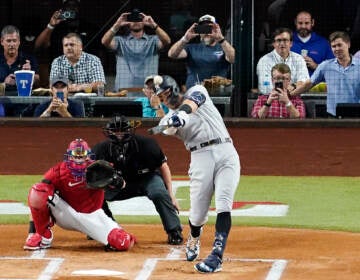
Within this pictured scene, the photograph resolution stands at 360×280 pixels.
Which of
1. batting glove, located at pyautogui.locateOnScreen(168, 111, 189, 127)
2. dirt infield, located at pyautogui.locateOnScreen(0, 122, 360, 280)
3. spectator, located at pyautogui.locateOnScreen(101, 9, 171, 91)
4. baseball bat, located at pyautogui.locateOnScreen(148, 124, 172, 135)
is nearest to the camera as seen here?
baseball bat, located at pyautogui.locateOnScreen(148, 124, 172, 135)

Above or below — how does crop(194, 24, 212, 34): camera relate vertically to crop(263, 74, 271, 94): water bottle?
above

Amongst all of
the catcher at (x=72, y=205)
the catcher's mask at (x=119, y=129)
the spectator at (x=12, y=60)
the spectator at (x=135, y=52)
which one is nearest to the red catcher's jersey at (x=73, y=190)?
the catcher at (x=72, y=205)

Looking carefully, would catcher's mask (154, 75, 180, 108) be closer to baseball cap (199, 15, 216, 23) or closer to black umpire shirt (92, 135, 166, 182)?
black umpire shirt (92, 135, 166, 182)

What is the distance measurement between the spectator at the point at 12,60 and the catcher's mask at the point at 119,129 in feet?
17.6

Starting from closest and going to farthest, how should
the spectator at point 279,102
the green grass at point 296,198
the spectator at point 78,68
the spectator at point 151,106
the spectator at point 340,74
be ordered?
the green grass at point 296,198 < the spectator at point 279,102 < the spectator at point 151,106 < the spectator at point 340,74 < the spectator at point 78,68

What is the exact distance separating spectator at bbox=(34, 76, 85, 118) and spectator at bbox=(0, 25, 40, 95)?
0.52 meters

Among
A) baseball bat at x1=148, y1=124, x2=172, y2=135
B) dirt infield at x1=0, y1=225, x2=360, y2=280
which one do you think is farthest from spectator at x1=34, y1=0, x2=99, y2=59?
baseball bat at x1=148, y1=124, x2=172, y2=135

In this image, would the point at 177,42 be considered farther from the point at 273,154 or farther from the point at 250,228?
the point at 250,228

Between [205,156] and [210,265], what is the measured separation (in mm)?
925

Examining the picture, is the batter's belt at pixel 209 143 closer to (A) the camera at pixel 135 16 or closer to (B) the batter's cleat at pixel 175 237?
(B) the batter's cleat at pixel 175 237

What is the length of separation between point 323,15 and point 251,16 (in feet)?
3.86

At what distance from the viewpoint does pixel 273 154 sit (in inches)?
589

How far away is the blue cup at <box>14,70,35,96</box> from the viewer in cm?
1509

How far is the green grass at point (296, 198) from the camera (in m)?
11.7
